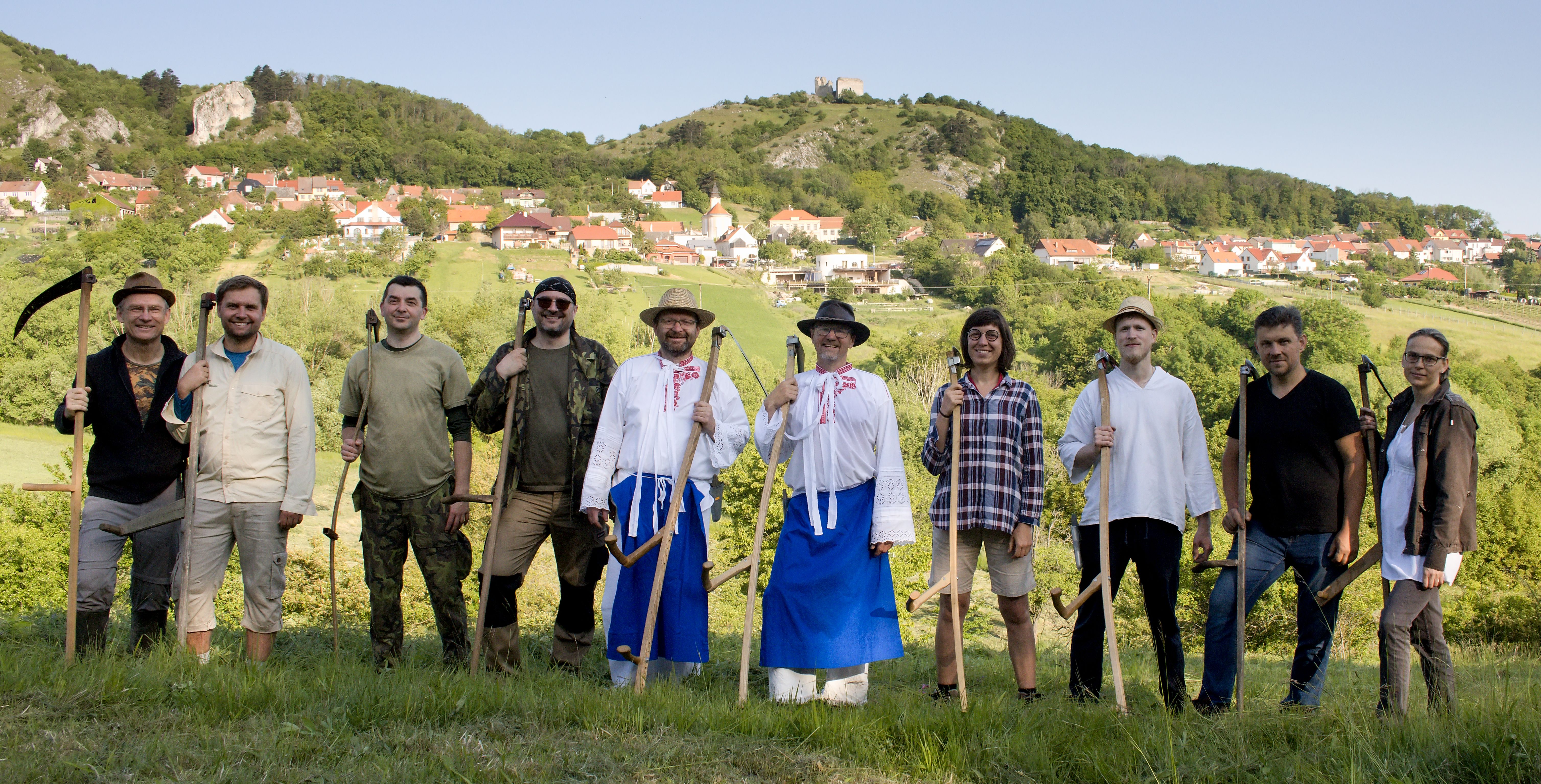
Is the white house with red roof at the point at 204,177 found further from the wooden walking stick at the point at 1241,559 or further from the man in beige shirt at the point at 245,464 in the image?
the wooden walking stick at the point at 1241,559

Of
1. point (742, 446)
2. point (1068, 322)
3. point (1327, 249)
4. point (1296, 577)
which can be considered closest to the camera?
point (1296, 577)

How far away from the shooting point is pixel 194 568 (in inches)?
191

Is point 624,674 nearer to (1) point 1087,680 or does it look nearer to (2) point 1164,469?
(1) point 1087,680

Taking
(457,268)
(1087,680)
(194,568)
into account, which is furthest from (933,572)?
(457,268)

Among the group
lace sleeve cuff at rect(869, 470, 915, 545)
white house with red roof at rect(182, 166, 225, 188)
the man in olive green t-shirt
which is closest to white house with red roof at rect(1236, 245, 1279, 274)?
lace sleeve cuff at rect(869, 470, 915, 545)

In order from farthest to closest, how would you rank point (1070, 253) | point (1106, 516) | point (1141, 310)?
point (1070, 253) < point (1141, 310) < point (1106, 516)

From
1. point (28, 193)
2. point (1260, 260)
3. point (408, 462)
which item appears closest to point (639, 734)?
point (408, 462)

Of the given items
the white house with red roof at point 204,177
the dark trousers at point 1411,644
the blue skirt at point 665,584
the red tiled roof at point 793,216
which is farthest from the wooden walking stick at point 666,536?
the white house with red roof at point 204,177

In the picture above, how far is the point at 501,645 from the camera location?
541 centimetres

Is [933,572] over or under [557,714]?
over

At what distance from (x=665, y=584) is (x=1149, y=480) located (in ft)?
8.12

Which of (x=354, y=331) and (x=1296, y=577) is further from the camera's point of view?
(x=354, y=331)

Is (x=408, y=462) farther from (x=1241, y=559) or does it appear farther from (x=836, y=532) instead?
(x=1241, y=559)

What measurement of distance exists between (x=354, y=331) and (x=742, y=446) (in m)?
63.0
